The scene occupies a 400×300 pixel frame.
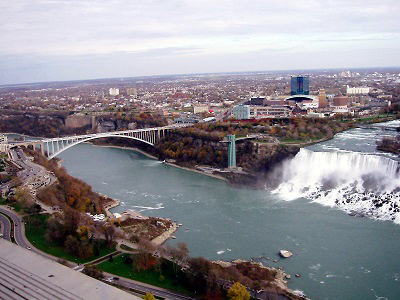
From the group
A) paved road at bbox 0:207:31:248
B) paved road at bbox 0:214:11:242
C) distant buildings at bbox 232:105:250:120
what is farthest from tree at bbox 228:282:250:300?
distant buildings at bbox 232:105:250:120

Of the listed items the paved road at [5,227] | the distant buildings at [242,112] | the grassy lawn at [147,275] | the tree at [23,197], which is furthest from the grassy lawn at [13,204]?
the distant buildings at [242,112]

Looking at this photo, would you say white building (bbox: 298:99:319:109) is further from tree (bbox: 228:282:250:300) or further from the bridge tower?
tree (bbox: 228:282:250:300)

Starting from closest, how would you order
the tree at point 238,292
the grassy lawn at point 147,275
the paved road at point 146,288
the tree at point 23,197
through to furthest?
the tree at point 238,292 < the paved road at point 146,288 < the grassy lawn at point 147,275 < the tree at point 23,197

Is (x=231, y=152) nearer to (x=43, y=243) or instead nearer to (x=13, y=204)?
(x=13, y=204)

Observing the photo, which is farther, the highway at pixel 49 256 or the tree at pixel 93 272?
the tree at pixel 93 272

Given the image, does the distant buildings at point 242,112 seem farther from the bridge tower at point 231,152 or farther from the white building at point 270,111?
the bridge tower at point 231,152

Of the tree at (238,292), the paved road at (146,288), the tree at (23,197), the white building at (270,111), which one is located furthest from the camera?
the white building at (270,111)

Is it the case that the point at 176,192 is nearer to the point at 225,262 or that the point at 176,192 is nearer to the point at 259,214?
the point at 259,214
